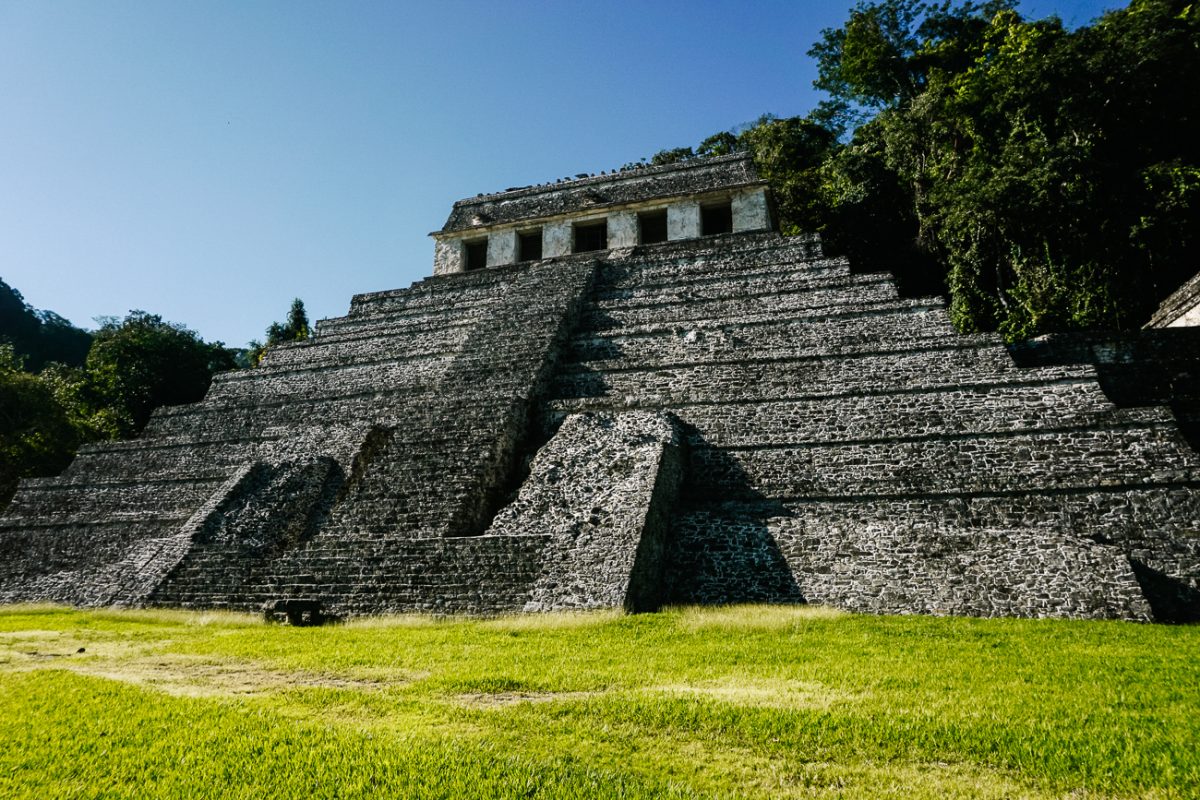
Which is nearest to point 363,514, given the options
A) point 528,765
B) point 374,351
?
point 528,765

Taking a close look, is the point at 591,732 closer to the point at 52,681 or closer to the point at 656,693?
the point at 656,693

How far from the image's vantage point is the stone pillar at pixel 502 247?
21594 mm

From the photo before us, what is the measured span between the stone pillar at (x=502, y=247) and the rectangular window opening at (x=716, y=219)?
5.86 meters

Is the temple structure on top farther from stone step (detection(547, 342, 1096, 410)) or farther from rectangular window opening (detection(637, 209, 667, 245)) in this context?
stone step (detection(547, 342, 1096, 410))

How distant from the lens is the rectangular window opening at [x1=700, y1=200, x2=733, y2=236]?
816 inches

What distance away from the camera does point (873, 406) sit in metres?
10.7

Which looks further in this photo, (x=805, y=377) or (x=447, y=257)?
(x=447, y=257)

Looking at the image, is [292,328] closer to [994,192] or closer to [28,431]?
[28,431]

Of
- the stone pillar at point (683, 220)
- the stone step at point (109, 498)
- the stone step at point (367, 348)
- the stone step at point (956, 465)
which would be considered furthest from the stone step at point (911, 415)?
the stone pillar at point (683, 220)

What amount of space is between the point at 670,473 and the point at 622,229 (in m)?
12.7

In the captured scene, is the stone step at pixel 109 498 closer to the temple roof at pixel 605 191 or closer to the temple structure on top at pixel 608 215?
the temple structure on top at pixel 608 215

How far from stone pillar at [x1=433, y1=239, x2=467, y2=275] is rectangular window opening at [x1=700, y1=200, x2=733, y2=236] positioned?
25.0ft

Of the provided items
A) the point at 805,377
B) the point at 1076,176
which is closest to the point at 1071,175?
the point at 1076,176

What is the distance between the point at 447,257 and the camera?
22.2 m
